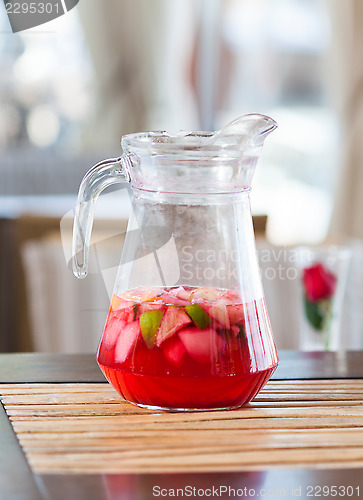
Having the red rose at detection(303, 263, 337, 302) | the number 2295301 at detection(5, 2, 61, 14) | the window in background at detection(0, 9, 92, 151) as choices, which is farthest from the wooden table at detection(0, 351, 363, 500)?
the window in background at detection(0, 9, 92, 151)

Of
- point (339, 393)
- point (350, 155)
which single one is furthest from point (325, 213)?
point (339, 393)

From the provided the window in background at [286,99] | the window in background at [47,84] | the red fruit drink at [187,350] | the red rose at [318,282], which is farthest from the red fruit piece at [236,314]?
the window in background at [47,84]

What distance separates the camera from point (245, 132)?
0.57 meters

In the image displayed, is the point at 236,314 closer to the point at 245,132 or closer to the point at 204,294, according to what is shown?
the point at 204,294

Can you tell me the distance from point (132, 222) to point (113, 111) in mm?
3545

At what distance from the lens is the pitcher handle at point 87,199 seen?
24.0 inches

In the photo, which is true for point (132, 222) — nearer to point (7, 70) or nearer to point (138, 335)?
point (138, 335)

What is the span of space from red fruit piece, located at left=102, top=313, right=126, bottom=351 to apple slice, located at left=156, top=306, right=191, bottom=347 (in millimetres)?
39

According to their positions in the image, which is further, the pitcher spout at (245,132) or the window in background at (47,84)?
the window in background at (47,84)

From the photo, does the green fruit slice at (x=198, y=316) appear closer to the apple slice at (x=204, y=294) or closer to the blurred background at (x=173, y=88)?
the apple slice at (x=204, y=294)

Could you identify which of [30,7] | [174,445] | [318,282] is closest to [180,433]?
[174,445]

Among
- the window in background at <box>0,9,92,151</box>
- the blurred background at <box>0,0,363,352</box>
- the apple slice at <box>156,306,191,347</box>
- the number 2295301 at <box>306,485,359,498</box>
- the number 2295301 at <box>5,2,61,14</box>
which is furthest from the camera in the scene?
the window in background at <box>0,9,92,151</box>

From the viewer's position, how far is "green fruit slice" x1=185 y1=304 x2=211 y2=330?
0.55 meters

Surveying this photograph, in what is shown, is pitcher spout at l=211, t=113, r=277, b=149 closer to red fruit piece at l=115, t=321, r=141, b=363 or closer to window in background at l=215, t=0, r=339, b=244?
red fruit piece at l=115, t=321, r=141, b=363
